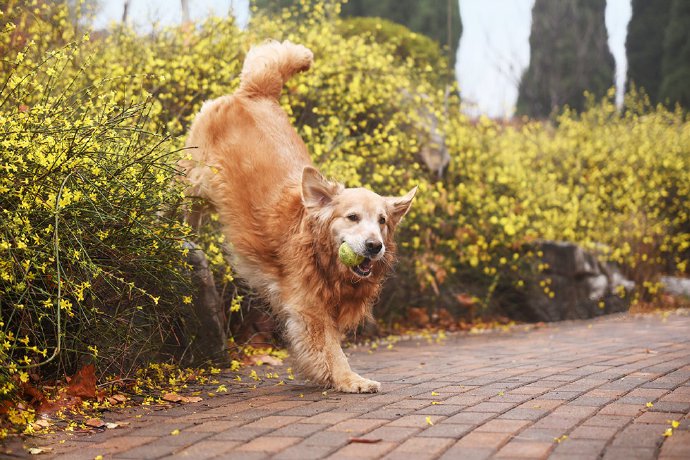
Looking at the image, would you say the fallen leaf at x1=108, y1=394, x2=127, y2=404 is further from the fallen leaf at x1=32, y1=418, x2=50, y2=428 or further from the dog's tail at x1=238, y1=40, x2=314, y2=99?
the dog's tail at x1=238, y1=40, x2=314, y2=99

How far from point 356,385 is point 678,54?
66.8 feet

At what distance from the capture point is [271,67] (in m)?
5.75

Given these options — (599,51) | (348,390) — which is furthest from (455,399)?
(599,51)

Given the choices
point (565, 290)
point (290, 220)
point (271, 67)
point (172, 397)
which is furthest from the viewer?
point (565, 290)

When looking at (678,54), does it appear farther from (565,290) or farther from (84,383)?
(84,383)

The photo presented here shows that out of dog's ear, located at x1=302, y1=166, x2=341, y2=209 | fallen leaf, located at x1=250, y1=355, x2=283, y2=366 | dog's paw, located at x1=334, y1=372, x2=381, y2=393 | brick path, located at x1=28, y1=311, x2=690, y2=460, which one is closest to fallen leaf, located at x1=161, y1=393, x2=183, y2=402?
brick path, located at x1=28, y1=311, x2=690, y2=460

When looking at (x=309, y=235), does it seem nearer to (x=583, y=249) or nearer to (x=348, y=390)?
(x=348, y=390)

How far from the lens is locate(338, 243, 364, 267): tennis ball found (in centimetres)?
448

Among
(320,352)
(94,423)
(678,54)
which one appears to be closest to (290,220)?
(320,352)

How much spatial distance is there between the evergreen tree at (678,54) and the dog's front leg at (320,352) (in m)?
19.0

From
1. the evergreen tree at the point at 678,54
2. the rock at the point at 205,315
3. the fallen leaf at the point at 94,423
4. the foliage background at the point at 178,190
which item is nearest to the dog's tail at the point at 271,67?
the foliage background at the point at 178,190

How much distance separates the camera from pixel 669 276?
11.7 meters

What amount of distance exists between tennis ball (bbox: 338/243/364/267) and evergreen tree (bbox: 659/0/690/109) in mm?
18917

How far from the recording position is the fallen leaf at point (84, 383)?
393 cm
